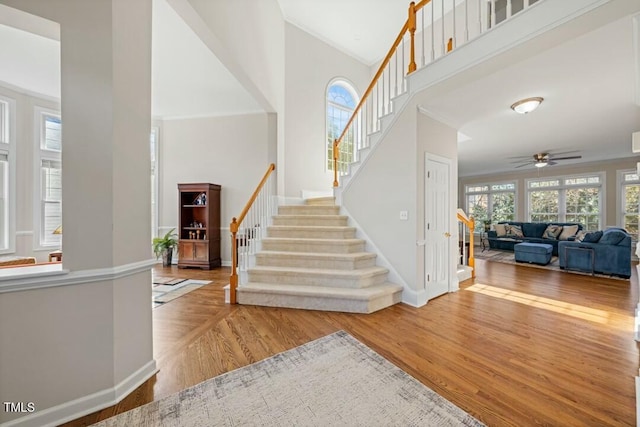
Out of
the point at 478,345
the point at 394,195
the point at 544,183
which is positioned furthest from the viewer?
the point at 544,183

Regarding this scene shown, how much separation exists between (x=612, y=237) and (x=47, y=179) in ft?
34.9

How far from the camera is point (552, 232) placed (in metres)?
7.77

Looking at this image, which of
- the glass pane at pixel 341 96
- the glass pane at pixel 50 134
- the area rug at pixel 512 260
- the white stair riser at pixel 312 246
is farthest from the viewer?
the glass pane at pixel 341 96

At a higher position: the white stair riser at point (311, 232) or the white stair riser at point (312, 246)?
the white stair riser at point (311, 232)

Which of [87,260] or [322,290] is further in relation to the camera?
[322,290]

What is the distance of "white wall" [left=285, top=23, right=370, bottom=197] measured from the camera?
5.85 metres

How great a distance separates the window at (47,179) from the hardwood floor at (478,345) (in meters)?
3.33

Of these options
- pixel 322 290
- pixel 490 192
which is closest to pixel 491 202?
pixel 490 192

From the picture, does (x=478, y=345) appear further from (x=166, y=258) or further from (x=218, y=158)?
(x=166, y=258)

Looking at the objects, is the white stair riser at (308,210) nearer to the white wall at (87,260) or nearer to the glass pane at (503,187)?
the white wall at (87,260)

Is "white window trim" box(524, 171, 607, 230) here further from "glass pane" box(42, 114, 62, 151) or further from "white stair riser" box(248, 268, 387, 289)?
"glass pane" box(42, 114, 62, 151)

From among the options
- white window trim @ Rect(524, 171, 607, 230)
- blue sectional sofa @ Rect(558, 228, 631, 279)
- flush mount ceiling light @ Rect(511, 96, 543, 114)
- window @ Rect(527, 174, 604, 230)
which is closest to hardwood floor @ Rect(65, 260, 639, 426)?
blue sectional sofa @ Rect(558, 228, 631, 279)

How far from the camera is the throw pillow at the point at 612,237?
5082mm

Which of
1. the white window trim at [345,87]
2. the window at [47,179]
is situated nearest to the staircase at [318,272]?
the white window trim at [345,87]
